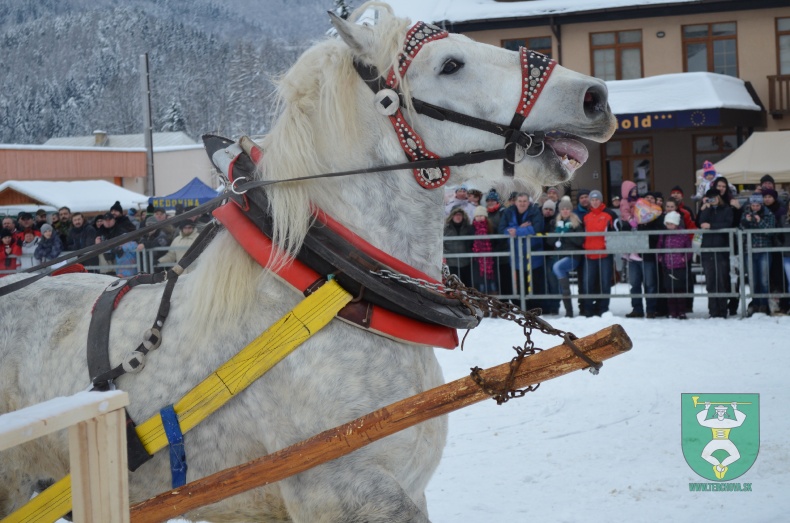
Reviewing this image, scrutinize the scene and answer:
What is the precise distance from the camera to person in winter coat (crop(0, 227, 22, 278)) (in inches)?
487

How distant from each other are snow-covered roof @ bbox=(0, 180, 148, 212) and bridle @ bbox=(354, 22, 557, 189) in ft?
86.0

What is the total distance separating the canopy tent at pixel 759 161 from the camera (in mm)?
15508

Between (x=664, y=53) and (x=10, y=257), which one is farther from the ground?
(x=664, y=53)

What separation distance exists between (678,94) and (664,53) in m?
2.49

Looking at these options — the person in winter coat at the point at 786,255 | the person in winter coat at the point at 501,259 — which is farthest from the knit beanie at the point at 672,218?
the person in winter coat at the point at 501,259

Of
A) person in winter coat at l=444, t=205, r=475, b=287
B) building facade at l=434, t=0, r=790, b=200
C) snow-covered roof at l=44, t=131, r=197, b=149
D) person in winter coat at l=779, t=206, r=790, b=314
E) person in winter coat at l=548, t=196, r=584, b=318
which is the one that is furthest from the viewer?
snow-covered roof at l=44, t=131, r=197, b=149

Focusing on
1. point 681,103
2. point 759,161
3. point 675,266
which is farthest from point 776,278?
point 681,103

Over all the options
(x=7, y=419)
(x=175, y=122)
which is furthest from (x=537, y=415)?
(x=175, y=122)

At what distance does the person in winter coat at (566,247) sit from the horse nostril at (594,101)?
7712mm

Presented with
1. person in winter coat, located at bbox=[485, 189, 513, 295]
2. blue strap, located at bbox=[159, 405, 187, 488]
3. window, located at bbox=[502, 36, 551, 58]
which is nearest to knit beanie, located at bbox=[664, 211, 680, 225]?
person in winter coat, located at bbox=[485, 189, 513, 295]

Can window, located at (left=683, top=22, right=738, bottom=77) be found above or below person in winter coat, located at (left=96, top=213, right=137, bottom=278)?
above

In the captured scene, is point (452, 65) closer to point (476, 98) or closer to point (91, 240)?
point (476, 98)

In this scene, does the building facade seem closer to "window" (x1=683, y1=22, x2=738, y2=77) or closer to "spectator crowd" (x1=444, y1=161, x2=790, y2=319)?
"window" (x1=683, y1=22, x2=738, y2=77)

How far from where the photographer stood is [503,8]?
2228cm
